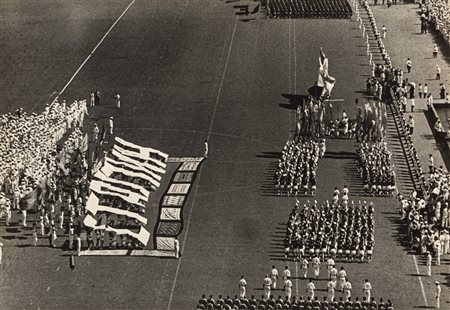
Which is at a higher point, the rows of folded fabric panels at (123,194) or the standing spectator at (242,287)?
the standing spectator at (242,287)

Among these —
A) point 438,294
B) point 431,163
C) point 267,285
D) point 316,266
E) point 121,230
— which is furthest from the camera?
point 431,163

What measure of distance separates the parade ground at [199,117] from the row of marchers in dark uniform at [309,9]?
1040 mm

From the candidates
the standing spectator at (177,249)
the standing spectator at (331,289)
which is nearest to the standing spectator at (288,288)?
the standing spectator at (331,289)

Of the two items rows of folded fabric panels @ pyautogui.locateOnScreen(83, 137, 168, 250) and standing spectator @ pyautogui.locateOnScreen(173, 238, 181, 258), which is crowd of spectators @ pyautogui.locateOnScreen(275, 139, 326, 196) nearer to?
rows of folded fabric panels @ pyautogui.locateOnScreen(83, 137, 168, 250)

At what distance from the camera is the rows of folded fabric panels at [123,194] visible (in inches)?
2269

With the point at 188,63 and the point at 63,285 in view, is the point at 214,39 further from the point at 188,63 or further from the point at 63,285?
the point at 63,285

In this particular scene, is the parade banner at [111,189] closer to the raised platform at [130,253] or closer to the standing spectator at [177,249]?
the raised platform at [130,253]

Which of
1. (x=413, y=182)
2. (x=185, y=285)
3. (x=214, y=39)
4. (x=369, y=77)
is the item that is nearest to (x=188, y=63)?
(x=214, y=39)

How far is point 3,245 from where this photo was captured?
57.9m

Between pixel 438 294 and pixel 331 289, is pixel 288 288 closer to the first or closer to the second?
pixel 331 289

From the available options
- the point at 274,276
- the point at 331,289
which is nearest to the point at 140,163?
the point at 274,276

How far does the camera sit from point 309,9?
98.0 m

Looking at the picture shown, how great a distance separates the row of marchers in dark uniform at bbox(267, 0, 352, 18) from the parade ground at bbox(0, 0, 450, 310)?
1.04 m

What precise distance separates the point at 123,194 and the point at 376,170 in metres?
14.2
